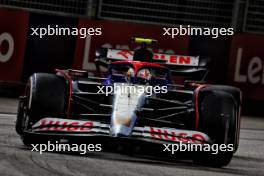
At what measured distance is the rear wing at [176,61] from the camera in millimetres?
12688

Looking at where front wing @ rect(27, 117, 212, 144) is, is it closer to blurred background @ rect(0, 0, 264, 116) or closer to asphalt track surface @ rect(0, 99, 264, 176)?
asphalt track surface @ rect(0, 99, 264, 176)

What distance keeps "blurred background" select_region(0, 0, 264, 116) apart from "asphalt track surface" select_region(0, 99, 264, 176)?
6654 millimetres

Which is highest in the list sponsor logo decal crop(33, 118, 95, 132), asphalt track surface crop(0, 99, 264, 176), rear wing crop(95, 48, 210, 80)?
rear wing crop(95, 48, 210, 80)

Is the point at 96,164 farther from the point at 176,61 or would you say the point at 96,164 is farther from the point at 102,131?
the point at 176,61

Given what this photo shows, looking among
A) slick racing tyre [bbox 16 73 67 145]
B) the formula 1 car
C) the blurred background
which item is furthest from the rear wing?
the blurred background

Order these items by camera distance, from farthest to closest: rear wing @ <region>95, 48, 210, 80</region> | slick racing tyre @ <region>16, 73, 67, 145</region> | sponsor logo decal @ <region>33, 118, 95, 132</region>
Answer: rear wing @ <region>95, 48, 210, 80</region>, slick racing tyre @ <region>16, 73, 67, 145</region>, sponsor logo decal @ <region>33, 118, 95, 132</region>

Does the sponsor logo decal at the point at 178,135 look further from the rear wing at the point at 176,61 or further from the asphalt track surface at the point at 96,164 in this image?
the rear wing at the point at 176,61

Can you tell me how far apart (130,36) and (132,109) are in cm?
848

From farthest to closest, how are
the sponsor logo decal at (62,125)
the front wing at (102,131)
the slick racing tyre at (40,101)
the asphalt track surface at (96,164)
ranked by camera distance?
the slick racing tyre at (40,101), the sponsor logo decal at (62,125), the front wing at (102,131), the asphalt track surface at (96,164)

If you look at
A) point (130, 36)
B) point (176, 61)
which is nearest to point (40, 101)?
point (176, 61)

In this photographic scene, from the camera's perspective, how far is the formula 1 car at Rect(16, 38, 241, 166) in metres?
9.90

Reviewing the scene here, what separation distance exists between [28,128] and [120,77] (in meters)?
1.92

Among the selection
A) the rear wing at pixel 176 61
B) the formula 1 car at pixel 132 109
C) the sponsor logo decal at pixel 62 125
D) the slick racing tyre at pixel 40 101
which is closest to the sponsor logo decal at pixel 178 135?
the formula 1 car at pixel 132 109

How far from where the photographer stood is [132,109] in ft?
33.3
